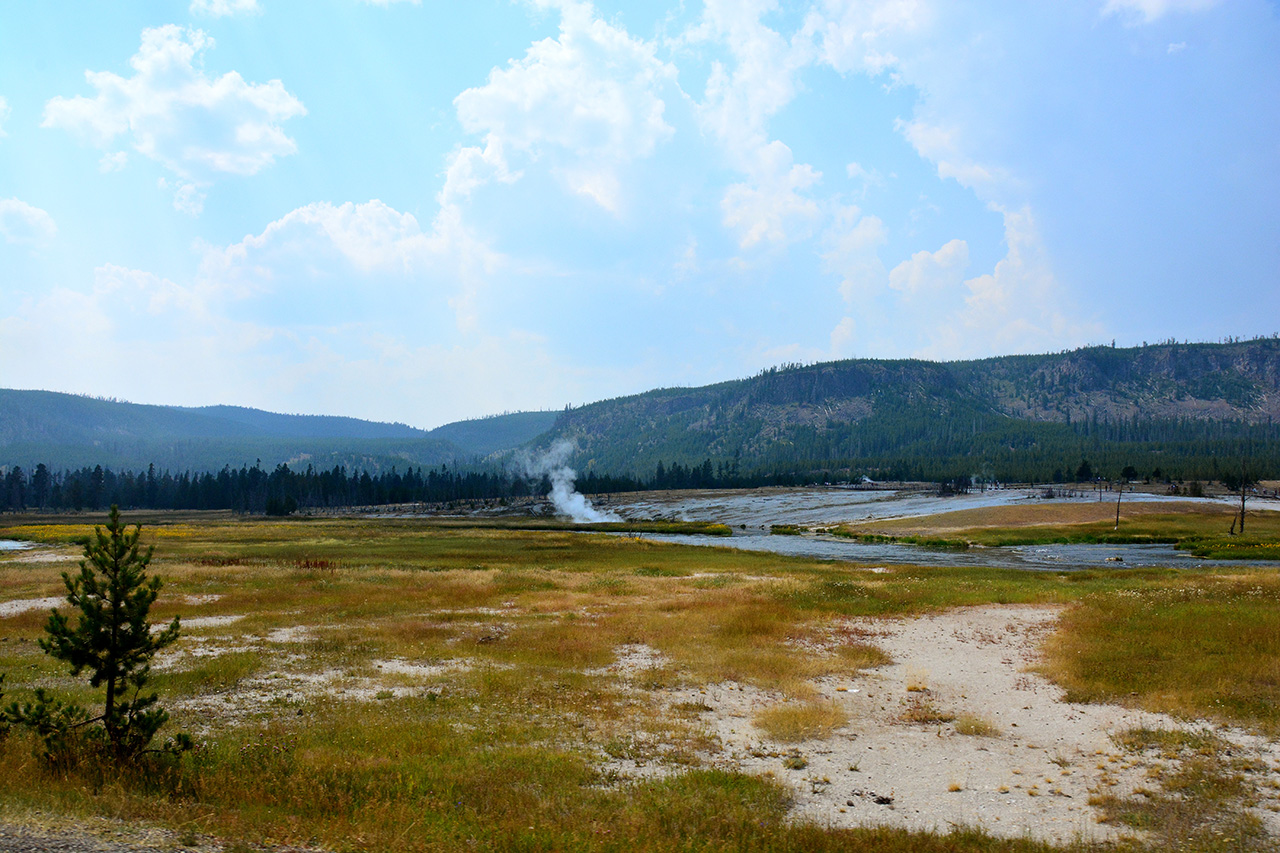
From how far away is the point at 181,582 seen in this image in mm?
45094

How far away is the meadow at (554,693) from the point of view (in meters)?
11.0

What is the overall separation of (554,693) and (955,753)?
10.4 metres

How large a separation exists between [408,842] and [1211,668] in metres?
22.9

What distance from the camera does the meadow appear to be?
433 inches

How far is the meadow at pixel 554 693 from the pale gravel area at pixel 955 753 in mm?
584

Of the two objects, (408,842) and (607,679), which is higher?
(408,842)

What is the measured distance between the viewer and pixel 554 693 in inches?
795

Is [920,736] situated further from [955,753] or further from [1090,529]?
[1090,529]

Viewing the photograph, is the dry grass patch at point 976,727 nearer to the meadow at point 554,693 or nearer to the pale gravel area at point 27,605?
the meadow at point 554,693

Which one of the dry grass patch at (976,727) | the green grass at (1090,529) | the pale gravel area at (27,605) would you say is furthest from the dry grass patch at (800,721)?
the green grass at (1090,529)

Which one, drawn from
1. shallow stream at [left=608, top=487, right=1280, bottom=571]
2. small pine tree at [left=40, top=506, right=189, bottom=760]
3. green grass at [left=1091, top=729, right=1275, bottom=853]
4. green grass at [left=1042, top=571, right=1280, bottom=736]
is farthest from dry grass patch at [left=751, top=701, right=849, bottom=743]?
shallow stream at [left=608, top=487, right=1280, bottom=571]

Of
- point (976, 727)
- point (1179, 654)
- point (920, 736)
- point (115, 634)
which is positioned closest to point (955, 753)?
point (920, 736)

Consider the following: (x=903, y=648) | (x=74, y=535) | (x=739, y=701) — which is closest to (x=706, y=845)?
(x=739, y=701)

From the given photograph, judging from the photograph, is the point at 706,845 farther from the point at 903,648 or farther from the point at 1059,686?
the point at 903,648
